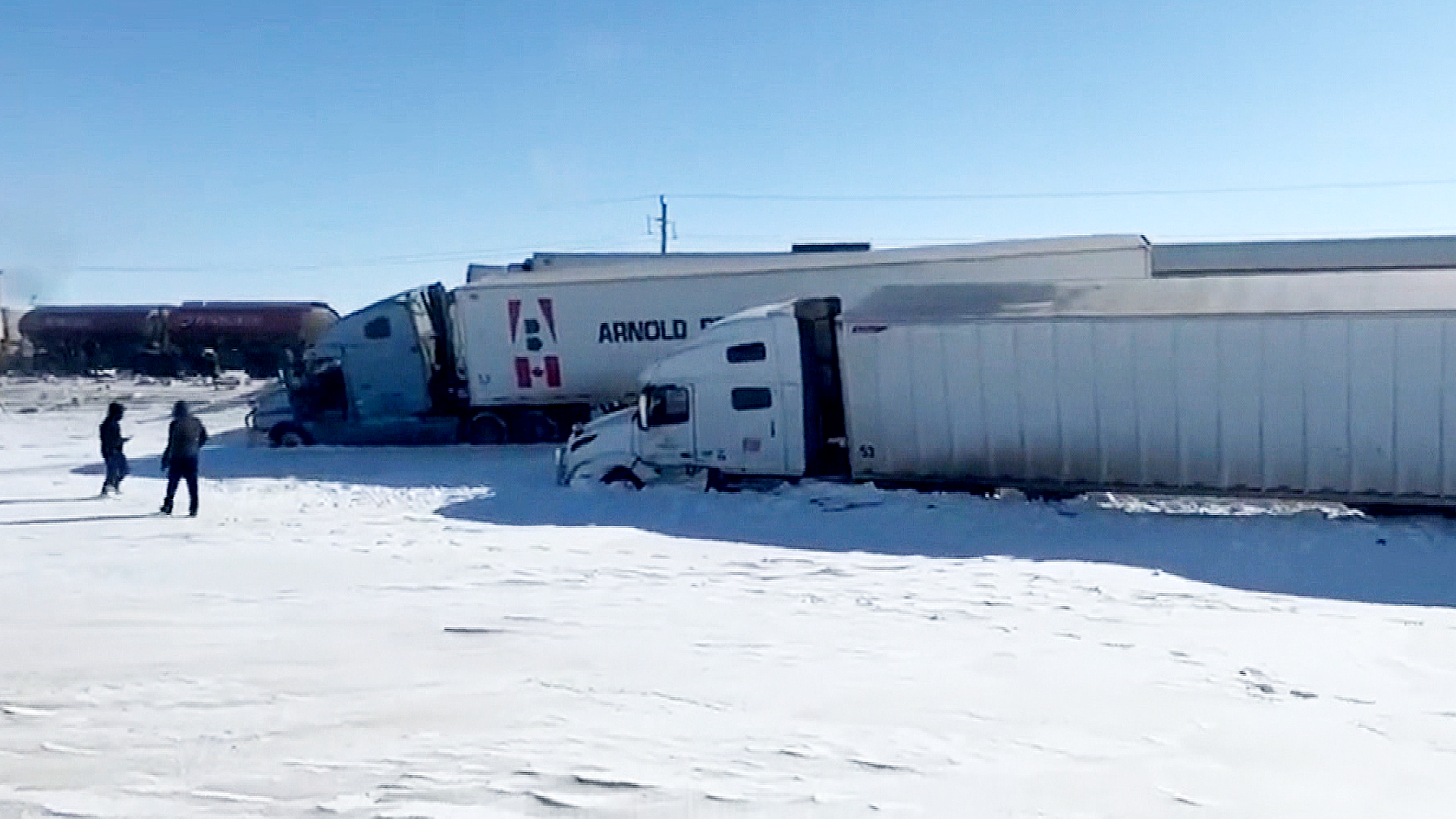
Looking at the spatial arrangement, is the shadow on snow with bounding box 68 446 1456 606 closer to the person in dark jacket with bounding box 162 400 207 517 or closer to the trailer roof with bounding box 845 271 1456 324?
the trailer roof with bounding box 845 271 1456 324

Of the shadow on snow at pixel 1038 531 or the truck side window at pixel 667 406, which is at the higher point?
the truck side window at pixel 667 406

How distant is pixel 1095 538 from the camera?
15.4 m

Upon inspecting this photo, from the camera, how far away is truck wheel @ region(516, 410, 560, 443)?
27.4 metres

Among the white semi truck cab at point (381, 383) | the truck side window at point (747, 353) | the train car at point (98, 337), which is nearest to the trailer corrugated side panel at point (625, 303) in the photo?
the white semi truck cab at point (381, 383)

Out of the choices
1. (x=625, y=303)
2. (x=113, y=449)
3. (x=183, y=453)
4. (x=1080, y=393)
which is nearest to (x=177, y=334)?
Answer: (x=625, y=303)

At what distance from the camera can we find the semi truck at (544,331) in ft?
83.1

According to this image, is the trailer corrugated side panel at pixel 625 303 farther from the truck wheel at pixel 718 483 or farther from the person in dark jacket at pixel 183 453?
the person in dark jacket at pixel 183 453

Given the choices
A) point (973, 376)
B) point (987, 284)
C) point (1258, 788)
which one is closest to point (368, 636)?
point (1258, 788)

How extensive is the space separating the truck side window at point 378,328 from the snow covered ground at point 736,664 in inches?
436

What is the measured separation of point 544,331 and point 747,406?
29.2ft

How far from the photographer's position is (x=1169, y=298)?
1700 cm

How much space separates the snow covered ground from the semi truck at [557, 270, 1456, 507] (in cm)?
74

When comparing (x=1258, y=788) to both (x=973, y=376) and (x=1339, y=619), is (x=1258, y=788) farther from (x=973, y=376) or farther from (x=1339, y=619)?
(x=973, y=376)

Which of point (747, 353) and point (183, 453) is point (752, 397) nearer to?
point (747, 353)
